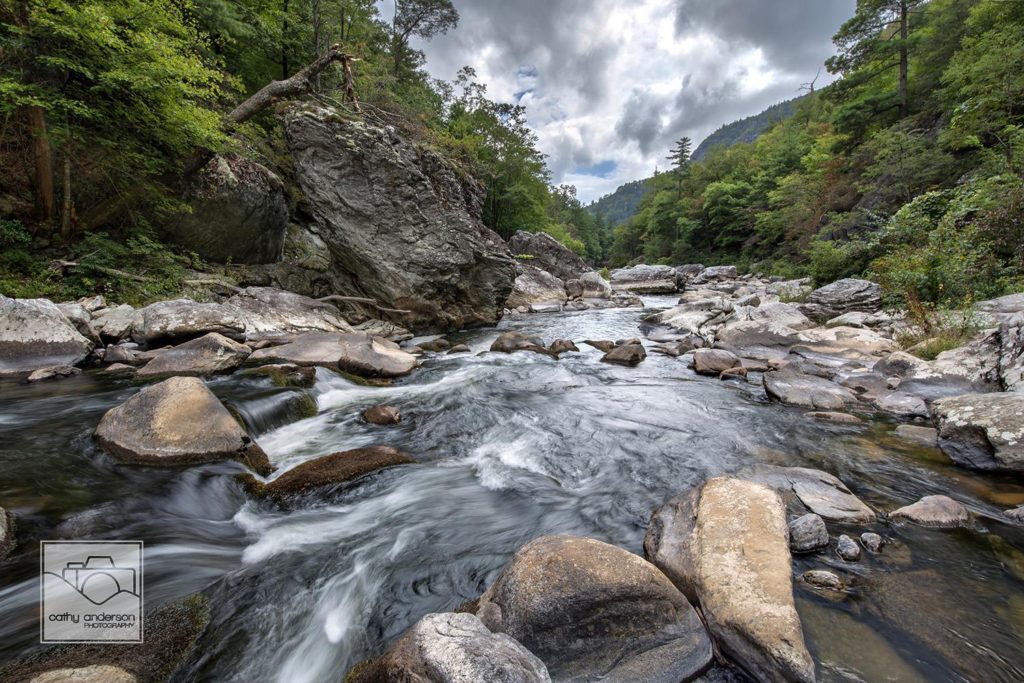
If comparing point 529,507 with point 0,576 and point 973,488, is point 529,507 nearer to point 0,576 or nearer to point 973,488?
point 0,576

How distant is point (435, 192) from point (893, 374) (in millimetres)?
12011

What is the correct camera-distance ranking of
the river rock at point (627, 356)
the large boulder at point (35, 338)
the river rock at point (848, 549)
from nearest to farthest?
the river rock at point (848, 549)
the large boulder at point (35, 338)
the river rock at point (627, 356)

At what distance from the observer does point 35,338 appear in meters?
6.72

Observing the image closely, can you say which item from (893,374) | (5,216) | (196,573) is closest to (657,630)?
(196,573)

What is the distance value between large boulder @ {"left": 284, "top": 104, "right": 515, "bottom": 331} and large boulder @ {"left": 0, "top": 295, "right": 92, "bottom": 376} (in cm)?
632

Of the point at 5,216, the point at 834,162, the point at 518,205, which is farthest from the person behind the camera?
the point at 518,205

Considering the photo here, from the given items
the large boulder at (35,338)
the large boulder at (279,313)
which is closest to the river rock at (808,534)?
the large boulder at (279,313)

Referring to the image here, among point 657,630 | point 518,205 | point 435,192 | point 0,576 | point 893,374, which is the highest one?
point 518,205

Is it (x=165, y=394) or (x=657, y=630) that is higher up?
(x=165, y=394)

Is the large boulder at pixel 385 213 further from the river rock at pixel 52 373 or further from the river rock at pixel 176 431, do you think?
the river rock at pixel 176 431

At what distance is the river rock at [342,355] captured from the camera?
24.9 feet

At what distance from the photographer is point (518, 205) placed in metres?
29.4

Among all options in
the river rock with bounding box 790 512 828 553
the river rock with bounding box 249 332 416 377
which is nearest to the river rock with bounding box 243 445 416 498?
the river rock with bounding box 249 332 416 377

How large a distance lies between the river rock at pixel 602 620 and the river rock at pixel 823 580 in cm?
96
